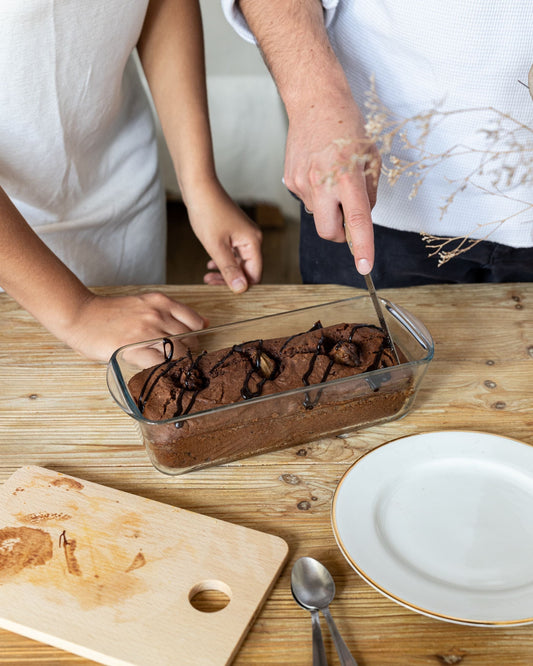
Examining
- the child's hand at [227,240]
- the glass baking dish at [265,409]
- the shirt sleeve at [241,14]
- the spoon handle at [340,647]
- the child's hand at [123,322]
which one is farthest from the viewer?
the child's hand at [227,240]

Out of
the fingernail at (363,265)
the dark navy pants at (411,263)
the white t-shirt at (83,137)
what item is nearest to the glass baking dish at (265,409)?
the fingernail at (363,265)

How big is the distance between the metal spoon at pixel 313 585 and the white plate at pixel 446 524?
0.10ft

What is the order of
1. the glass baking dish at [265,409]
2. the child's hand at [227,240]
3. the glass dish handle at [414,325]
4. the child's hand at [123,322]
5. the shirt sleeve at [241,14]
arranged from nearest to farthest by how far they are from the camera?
the glass baking dish at [265,409] < the glass dish handle at [414,325] < the child's hand at [123,322] < the shirt sleeve at [241,14] < the child's hand at [227,240]

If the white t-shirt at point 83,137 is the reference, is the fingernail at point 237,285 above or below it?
below

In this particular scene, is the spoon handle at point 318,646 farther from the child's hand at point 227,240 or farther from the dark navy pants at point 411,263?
the dark navy pants at point 411,263

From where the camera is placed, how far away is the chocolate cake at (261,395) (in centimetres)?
79

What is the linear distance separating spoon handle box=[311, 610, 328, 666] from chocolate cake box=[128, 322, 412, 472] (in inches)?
9.7

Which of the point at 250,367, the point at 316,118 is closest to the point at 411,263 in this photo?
the point at 316,118

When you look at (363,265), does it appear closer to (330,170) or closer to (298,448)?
(330,170)

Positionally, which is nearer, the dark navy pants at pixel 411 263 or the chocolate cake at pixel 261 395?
the chocolate cake at pixel 261 395

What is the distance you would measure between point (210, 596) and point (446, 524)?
0.86 ft

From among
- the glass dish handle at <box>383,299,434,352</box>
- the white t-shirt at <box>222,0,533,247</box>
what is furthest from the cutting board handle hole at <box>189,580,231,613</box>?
the white t-shirt at <box>222,0,533,247</box>

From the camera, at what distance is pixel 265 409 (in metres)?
0.79

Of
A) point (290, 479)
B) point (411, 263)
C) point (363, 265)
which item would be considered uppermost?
point (363, 265)
